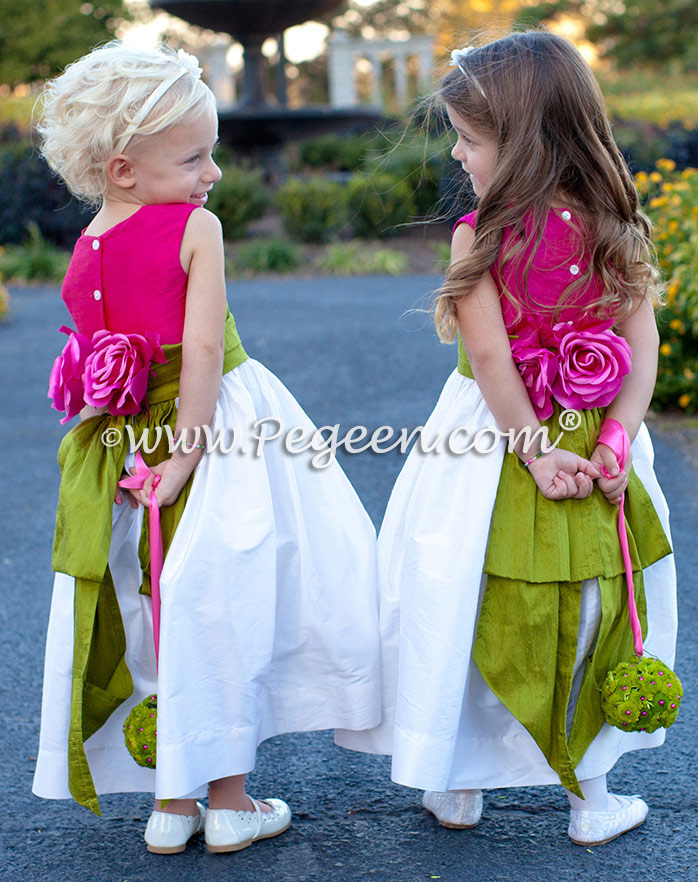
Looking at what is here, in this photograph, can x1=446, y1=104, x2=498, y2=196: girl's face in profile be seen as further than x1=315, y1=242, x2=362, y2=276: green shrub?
No

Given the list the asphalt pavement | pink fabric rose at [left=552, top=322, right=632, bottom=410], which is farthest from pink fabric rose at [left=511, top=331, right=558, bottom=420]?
the asphalt pavement

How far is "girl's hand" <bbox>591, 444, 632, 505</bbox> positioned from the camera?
211 centimetres

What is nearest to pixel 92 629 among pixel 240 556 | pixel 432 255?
pixel 240 556

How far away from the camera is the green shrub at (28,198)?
41.0ft

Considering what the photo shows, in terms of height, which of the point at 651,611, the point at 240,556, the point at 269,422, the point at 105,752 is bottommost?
the point at 105,752

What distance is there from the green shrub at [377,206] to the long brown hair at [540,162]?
1018cm

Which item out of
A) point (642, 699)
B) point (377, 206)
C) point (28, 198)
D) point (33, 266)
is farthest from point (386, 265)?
point (642, 699)

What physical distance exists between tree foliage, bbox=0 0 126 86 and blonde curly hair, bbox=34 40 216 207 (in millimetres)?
26749

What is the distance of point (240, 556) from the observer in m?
2.11

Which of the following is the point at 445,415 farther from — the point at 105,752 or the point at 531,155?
the point at 105,752

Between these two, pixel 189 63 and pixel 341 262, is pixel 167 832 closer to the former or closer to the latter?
pixel 189 63

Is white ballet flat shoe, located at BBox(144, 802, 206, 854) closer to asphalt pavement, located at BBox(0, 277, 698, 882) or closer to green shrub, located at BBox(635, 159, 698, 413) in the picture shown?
asphalt pavement, located at BBox(0, 277, 698, 882)

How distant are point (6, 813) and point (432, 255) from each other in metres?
10.3

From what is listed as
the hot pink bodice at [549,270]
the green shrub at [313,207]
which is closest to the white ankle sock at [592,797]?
the hot pink bodice at [549,270]
